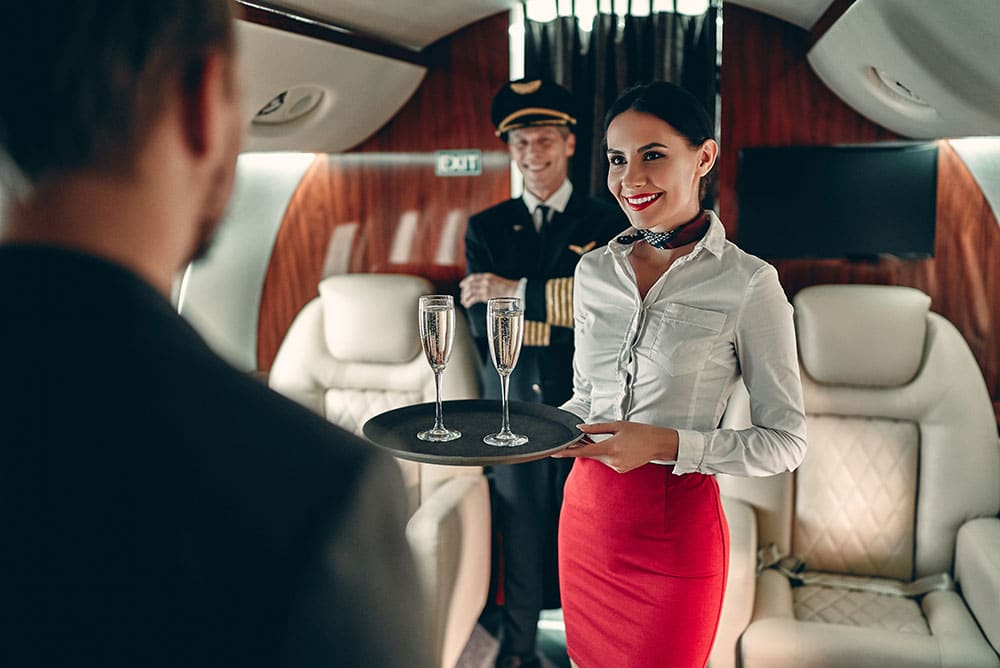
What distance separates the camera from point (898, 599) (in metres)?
2.27

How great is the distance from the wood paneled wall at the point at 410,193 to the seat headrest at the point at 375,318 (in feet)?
1.22

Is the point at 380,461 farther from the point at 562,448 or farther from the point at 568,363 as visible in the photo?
the point at 568,363

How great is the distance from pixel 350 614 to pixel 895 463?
242 centimetres

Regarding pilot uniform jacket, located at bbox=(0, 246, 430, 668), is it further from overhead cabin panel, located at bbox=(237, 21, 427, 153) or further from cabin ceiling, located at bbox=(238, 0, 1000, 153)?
overhead cabin panel, located at bbox=(237, 21, 427, 153)

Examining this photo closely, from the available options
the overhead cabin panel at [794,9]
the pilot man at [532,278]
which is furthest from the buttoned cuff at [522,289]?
the overhead cabin panel at [794,9]

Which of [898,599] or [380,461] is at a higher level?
[380,461]

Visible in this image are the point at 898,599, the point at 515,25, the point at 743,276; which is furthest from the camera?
the point at 515,25

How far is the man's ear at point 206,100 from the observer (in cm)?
43

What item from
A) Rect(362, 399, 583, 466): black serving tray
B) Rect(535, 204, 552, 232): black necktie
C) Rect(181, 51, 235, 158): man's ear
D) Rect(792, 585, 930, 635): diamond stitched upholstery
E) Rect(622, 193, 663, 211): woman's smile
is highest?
Rect(535, 204, 552, 232): black necktie

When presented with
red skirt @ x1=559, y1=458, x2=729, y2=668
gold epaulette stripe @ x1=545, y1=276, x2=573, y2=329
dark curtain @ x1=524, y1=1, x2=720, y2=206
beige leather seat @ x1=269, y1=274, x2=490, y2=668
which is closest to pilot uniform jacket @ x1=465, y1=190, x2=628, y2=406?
gold epaulette stripe @ x1=545, y1=276, x2=573, y2=329

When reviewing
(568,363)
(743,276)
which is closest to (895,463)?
(568,363)

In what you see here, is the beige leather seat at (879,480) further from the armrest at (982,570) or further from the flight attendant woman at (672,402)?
the flight attendant woman at (672,402)

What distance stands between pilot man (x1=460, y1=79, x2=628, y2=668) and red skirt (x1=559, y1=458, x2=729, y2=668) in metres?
0.96

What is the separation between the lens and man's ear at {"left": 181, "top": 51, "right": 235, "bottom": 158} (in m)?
0.43
